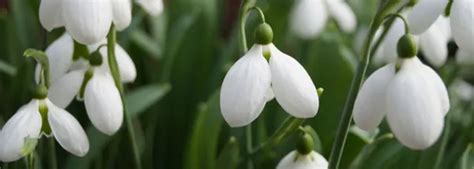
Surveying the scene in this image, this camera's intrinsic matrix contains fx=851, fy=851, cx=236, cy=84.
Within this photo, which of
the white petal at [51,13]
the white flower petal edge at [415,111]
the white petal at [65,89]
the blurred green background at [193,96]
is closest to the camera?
the white flower petal edge at [415,111]

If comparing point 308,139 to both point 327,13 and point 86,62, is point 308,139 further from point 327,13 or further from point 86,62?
point 327,13

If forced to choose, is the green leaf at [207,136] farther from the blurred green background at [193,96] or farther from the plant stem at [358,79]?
the plant stem at [358,79]

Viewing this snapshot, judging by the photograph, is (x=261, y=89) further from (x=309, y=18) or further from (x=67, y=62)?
(x=309, y=18)

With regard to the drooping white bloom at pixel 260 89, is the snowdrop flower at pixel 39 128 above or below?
below

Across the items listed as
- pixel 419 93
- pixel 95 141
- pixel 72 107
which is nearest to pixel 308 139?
pixel 419 93

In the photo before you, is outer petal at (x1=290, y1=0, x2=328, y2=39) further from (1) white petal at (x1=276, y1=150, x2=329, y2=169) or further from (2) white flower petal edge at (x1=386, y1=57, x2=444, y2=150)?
(2) white flower petal edge at (x1=386, y1=57, x2=444, y2=150)

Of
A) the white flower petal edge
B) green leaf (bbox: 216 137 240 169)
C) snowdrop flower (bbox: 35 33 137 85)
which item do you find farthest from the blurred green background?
the white flower petal edge

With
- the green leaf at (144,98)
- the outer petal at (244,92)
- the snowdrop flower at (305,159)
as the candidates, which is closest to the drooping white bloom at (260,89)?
the outer petal at (244,92)
